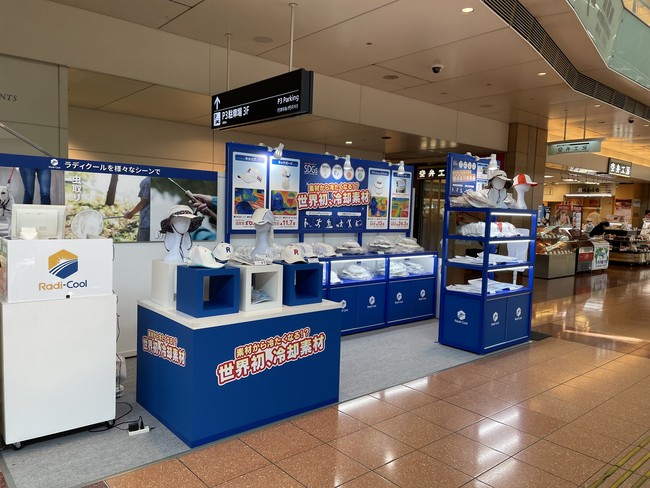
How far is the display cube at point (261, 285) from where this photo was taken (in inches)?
141

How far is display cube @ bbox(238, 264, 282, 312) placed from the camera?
3586 mm

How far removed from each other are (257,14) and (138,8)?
4.51 ft

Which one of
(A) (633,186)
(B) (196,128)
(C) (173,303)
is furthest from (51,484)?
(A) (633,186)

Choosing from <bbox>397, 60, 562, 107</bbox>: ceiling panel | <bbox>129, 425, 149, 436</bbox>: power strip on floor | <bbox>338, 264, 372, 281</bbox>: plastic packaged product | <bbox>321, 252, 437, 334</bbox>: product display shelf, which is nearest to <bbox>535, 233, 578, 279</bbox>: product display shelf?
<bbox>397, 60, 562, 107</bbox>: ceiling panel

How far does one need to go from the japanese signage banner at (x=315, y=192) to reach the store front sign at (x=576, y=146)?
4258mm

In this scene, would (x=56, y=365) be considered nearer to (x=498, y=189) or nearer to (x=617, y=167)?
(x=498, y=189)

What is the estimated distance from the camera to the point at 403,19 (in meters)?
5.57

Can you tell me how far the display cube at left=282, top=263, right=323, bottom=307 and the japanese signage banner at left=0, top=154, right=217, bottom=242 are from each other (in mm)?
1640

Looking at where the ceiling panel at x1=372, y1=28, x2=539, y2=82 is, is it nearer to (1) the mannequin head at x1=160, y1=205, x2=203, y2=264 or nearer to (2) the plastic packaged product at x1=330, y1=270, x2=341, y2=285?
(2) the plastic packaged product at x1=330, y1=270, x2=341, y2=285

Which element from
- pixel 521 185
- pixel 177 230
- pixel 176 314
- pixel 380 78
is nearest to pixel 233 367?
pixel 176 314

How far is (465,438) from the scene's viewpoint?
11.6ft

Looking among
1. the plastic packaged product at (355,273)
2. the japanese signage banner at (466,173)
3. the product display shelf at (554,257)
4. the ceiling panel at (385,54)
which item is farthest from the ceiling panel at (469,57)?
the product display shelf at (554,257)

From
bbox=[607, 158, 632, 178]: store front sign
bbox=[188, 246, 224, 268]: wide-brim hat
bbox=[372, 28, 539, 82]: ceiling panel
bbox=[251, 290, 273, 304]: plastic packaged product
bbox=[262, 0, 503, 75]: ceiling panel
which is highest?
bbox=[262, 0, 503, 75]: ceiling panel

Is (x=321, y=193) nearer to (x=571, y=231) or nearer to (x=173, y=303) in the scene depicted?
(x=173, y=303)
